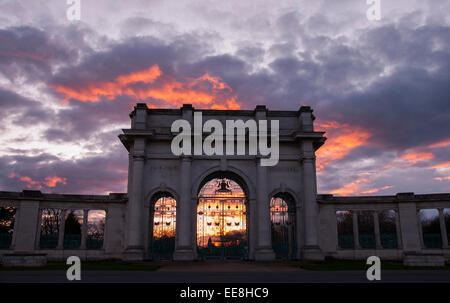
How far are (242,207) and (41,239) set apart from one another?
18.1m

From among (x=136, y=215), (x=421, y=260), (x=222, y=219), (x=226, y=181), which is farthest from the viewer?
(x=226, y=181)

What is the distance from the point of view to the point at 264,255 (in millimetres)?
28688

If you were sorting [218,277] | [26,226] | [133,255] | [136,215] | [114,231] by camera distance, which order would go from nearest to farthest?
[218,277], [133,255], [136,215], [26,226], [114,231]

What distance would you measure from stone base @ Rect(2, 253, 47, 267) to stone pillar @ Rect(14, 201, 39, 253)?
27.2 ft

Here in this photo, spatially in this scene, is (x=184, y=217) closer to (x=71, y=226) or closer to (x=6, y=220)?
(x=6, y=220)

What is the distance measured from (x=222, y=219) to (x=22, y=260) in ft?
49.2

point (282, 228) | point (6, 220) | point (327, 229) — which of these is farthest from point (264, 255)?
point (6, 220)

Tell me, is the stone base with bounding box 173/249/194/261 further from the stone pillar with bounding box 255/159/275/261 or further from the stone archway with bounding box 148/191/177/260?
the stone pillar with bounding box 255/159/275/261

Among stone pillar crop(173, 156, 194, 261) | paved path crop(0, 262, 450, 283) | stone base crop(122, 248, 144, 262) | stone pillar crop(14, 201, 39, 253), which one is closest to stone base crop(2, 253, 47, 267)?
paved path crop(0, 262, 450, 283)

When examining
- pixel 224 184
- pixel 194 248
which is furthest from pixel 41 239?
pixel 224 184

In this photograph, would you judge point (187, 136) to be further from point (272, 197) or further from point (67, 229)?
point (67, 229)

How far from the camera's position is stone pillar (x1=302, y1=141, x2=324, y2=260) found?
29.4m

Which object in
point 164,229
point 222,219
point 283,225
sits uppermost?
point 222,219
